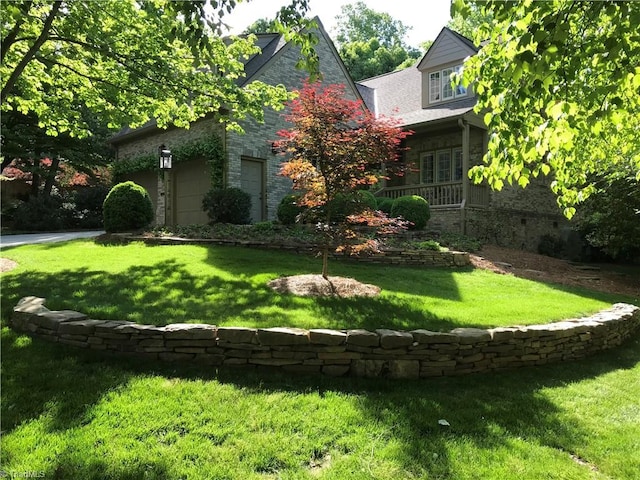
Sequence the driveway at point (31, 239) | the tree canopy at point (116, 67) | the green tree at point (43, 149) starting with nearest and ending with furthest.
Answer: the tree canopy at point (116, 67)
the driveway at point (31, 239)
the green tree at point (43, 149)

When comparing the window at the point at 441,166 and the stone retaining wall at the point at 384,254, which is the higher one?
the window at the point at 441,166

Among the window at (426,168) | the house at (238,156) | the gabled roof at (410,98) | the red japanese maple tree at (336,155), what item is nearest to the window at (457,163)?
the window at (426,168)

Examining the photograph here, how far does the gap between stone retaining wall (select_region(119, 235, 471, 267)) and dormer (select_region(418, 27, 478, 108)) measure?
8.18m

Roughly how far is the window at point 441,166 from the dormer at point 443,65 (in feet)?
6.27

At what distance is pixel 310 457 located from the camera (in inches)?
111

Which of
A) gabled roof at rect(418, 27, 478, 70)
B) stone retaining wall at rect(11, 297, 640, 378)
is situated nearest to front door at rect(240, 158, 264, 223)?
gabled roof at rect(418, 27, 478, 70)

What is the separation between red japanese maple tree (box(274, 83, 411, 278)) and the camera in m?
6.42

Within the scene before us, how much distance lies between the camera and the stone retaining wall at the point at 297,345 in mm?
4039

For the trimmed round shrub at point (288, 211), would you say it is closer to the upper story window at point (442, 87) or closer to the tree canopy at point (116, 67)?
the tree canopy at point (116, 67)

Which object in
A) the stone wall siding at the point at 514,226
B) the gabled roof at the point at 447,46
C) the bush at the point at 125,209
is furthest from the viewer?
the gabled roof at the point at 447,46

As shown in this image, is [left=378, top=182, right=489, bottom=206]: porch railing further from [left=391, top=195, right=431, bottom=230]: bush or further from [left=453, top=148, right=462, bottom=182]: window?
[left=391, top=195, right=431, bottom=230]: bush

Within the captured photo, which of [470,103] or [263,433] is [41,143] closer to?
[470,103]

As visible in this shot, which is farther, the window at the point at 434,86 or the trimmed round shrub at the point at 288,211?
the window at the point at 434,86

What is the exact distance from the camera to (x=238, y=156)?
13.3 m
